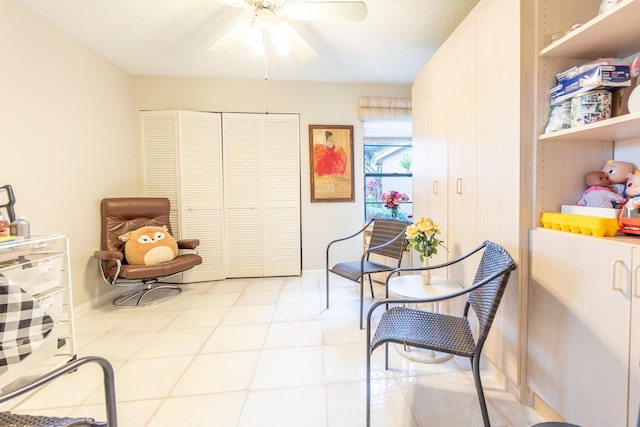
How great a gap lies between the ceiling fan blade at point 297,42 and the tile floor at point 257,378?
89.6 inches

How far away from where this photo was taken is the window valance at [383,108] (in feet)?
11.4

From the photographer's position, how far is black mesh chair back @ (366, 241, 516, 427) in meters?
1.13

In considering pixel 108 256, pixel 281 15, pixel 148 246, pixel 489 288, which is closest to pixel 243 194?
pixel 148 246

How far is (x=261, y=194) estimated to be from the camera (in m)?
3.45

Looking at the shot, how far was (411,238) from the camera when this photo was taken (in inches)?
72.6

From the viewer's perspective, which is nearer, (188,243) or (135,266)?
(135,266)

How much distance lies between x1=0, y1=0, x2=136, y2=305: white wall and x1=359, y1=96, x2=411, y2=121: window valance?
2.92 meters

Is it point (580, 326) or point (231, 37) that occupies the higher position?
point (231, 37)

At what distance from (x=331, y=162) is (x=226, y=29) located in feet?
5.90

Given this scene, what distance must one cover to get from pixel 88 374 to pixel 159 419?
2.42 feet

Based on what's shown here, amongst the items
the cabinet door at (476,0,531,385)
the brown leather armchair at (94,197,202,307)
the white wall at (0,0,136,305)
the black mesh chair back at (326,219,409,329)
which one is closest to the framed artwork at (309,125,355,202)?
the black mesh chair back at (326,219,409,329)

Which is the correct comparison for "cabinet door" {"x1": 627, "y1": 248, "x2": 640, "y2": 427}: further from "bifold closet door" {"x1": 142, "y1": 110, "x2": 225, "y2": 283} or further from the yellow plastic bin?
"bifold closet door" {"x1": 142, "y1": 110, "x2": 225, "y2": 283}

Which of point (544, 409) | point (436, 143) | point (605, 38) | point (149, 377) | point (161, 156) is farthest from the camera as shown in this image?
point (161, 156)

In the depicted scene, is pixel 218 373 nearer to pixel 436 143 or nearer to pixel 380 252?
pixel 380 252
